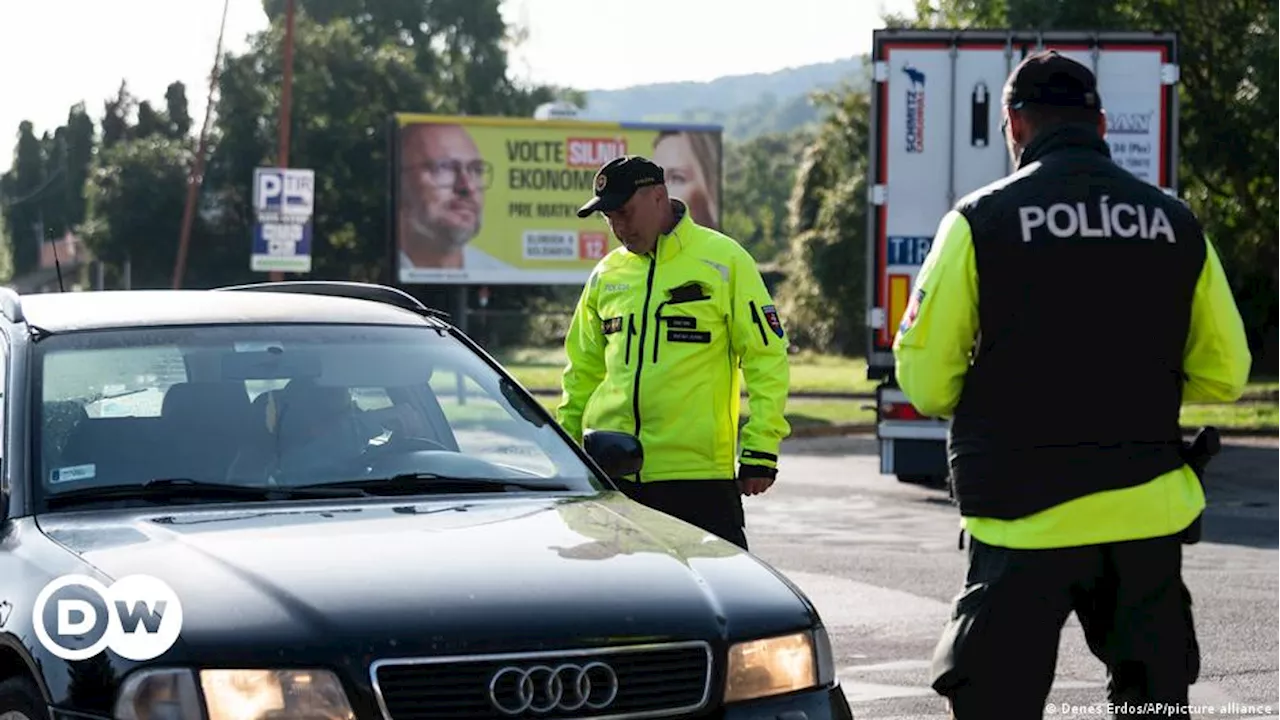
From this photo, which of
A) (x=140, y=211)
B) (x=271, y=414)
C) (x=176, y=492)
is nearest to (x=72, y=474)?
(x=176, y=492)

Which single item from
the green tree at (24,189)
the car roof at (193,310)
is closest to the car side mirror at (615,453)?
the car roof at (193,310)

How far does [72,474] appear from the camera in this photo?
520 cm

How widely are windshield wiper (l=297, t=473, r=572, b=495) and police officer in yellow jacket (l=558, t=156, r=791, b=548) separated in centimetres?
131

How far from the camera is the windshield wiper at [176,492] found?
5.13 meters

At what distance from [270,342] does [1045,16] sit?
70.9ft

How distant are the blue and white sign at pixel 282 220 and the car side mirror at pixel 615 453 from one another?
1991 centimetres

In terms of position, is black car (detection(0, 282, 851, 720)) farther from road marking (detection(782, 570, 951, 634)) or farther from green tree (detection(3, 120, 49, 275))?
green tree (detection(3, 120, 49, 275))

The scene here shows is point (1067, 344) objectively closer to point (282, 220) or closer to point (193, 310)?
point (193, 310)

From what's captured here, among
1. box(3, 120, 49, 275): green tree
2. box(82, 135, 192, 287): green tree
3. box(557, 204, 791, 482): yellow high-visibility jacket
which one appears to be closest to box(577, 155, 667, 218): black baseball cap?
box(557, 204, 791, 482): yellow high-visibility jacket

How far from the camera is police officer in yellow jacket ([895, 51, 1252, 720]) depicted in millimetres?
4301

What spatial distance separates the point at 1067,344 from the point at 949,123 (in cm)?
1244

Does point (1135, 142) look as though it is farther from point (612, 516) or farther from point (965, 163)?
point (612, 516)

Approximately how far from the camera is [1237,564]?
12.0 metres

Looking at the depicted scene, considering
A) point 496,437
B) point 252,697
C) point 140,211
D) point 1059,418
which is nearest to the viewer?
point 252,697
